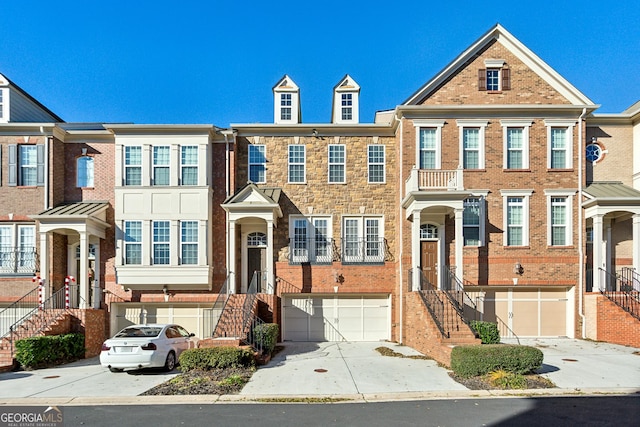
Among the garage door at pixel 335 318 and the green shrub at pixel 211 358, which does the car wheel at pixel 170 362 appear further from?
the garage door at pixel 335 318

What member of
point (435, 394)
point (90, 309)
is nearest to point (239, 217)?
point (90, 309)

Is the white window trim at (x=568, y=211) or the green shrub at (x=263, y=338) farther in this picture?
→ the white window trim at (x=568, y=211)

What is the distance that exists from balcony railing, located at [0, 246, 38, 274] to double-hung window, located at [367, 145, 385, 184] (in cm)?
1419

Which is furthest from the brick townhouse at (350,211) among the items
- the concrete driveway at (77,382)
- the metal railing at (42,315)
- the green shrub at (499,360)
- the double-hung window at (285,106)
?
the green shrub at (499,360)

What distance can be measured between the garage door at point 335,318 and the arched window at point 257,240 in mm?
2525

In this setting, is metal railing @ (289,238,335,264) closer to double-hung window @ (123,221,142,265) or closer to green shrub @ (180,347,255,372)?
double-hung window @ (123,221,142,265)

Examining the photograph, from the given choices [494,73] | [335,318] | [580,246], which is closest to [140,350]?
[335,318]

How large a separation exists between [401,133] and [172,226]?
32.6ft

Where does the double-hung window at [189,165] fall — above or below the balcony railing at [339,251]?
above

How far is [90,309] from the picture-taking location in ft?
62.5

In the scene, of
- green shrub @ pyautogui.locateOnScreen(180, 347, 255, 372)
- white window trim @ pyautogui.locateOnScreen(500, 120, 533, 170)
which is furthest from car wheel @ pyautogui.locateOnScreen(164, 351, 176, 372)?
white window trim @ pyautogui.locateOnScreen(500, 120, 533, 170)

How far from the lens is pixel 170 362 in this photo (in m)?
14.0

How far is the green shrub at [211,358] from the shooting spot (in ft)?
42.2

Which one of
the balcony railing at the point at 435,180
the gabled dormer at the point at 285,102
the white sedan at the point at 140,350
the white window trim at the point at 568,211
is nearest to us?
the white sedan at the point at 140,350
